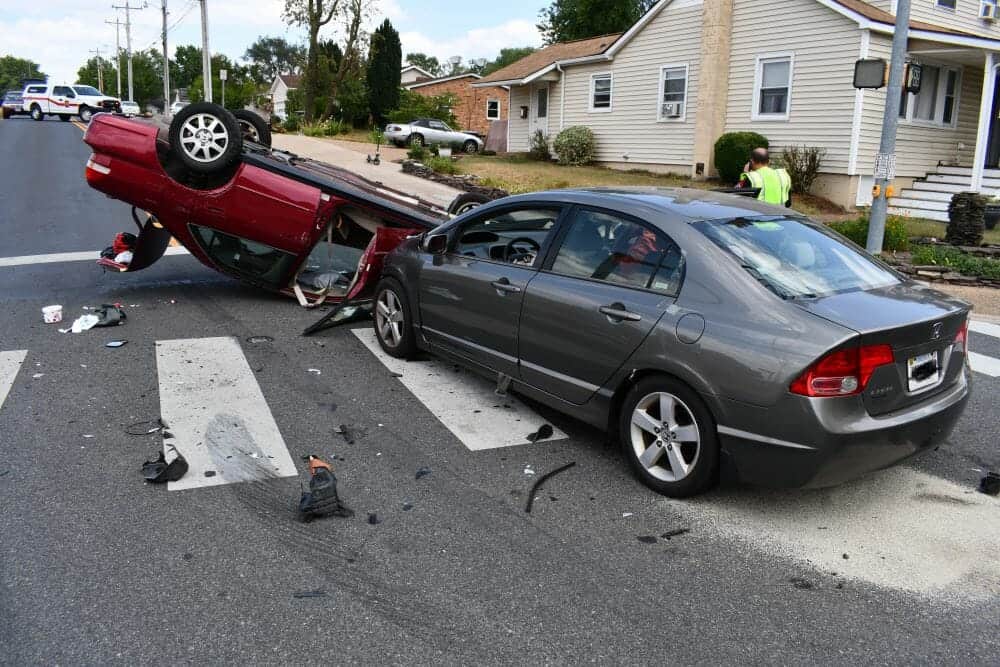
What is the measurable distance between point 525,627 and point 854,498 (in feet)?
7.31

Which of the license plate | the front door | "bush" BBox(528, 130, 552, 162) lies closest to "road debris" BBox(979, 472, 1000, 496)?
the license plate

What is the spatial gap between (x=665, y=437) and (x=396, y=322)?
3.09m

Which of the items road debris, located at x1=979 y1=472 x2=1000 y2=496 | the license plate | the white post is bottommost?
road debris, located at x1=979 y1=472 x2=1000 y2=496

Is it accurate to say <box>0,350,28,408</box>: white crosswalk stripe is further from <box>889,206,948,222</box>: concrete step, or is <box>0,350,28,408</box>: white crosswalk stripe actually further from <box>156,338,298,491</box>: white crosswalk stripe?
<box>889,206,948,222</box>: concrete step

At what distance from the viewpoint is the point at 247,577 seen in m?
3.62

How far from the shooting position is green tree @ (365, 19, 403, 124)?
46.0m

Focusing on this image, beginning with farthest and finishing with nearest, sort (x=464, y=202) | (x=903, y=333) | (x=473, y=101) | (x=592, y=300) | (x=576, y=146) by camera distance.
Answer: (x=473, y=101) → (x=576, y=146) → (x=464, y=202) → (x=592, y=300) → (x=903, y=333)

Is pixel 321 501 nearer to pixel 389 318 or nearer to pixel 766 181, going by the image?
pixel 389 318

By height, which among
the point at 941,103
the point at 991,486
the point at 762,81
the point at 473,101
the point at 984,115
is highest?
the point at 473,101

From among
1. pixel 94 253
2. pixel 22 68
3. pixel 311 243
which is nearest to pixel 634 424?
pixel 311 243

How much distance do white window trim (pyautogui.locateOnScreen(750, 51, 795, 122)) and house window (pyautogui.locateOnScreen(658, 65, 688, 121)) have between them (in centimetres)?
238

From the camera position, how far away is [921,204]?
746 inches

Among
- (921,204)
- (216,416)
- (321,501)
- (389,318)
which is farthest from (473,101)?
(321,501)

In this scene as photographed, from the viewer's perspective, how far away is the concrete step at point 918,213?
60.3ft
